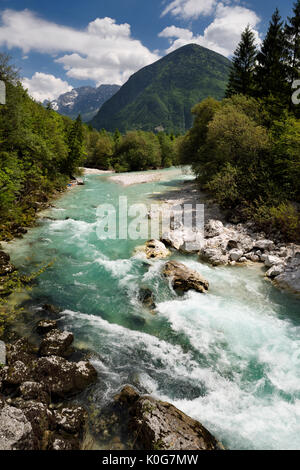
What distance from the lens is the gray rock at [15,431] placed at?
4.36m

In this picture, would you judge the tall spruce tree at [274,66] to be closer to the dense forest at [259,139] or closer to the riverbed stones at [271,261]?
the dense forest at [259,139]

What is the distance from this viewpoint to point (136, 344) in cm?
786

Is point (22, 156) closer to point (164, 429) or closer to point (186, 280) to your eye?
point (186, 280)

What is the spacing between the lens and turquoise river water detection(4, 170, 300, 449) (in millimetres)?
5922

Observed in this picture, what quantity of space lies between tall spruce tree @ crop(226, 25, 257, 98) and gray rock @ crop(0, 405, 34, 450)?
38.5m

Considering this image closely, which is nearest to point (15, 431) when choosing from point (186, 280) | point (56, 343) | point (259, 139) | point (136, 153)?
point (56, 343)

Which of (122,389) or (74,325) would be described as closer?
(122,389)

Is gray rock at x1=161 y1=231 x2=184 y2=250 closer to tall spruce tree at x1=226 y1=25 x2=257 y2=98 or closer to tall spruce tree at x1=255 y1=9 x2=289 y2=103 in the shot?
Answer: tall spruce tree at x1=255 y1=9 x2=289 y2=103

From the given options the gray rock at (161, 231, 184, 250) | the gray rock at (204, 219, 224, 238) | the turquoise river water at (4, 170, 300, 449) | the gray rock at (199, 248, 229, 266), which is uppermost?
the gray rock at (204, 219, 224, 238)

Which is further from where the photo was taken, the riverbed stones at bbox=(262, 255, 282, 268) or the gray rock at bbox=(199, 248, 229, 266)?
the gray rock at bbox=(199, 248, 229, 266)

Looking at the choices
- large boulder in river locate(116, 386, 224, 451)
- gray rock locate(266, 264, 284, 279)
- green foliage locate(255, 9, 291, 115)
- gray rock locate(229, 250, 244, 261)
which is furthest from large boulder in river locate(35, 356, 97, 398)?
green foliage locate(255, 9, 291, 115)

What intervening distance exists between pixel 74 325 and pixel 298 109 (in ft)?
89.8
